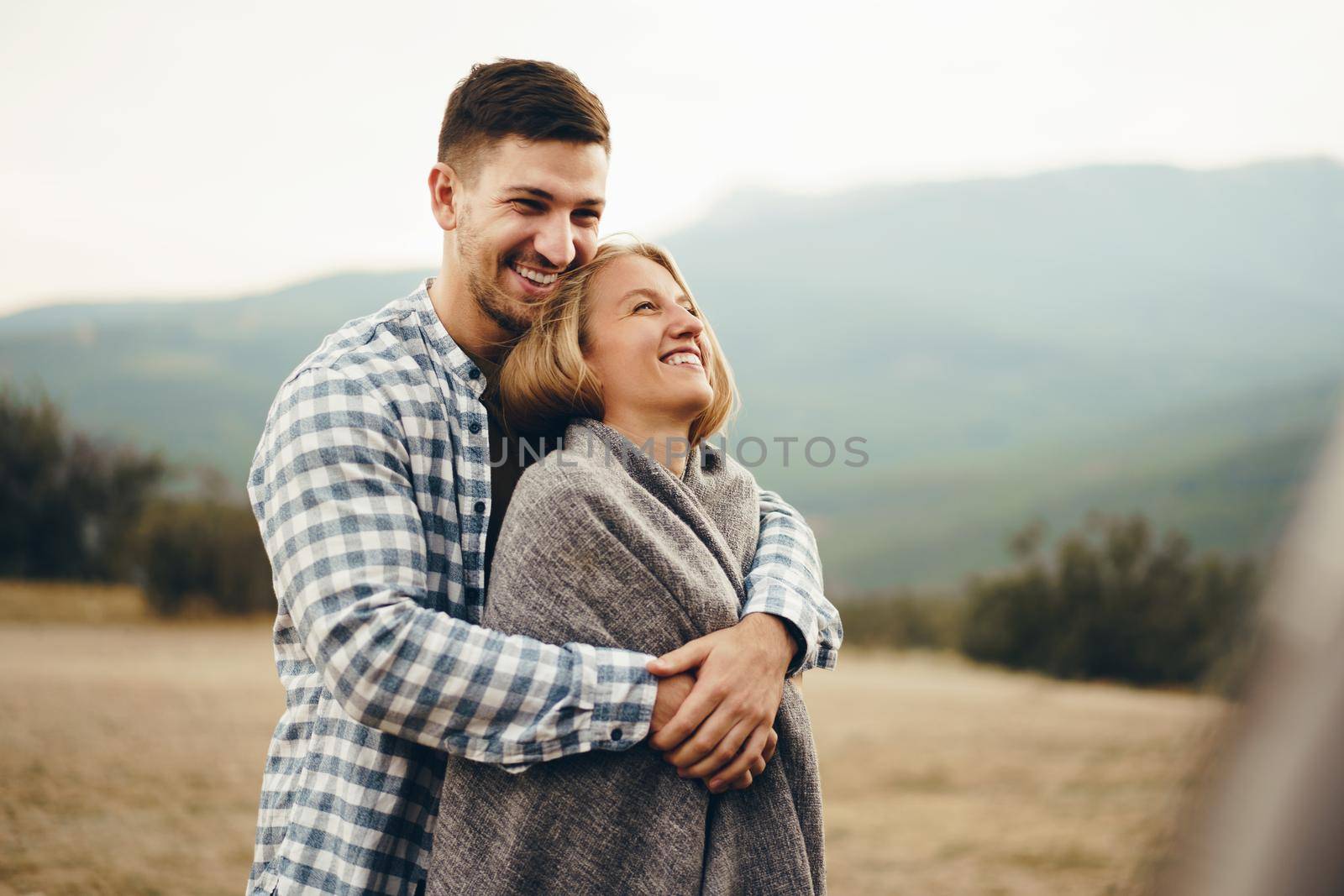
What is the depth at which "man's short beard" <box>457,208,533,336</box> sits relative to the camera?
213 cm

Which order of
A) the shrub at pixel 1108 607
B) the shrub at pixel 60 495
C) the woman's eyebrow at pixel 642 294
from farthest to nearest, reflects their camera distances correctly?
the shrub at pixel 60 495 < the shrub at pixel 1108 607 < the woman's eyebrow at pixel 642 294

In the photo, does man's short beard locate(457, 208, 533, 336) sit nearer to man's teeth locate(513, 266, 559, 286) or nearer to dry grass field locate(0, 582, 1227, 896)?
man's teeth locate(513, 266, 559, 286)

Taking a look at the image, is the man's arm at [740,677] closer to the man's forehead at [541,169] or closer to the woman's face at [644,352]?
the woman's face at [644,352]

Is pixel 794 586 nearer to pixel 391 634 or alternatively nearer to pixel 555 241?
pixel 391 634

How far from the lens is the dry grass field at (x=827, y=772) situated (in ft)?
16.4

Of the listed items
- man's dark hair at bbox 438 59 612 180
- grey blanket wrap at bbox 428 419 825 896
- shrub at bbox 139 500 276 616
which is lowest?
shrub at bbox 139 500 276 616

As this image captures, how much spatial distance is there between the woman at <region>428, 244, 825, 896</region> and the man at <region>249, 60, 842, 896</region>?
66 millimetres

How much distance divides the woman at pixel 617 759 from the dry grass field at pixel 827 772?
285 centimetres

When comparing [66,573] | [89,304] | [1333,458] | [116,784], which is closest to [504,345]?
[1333,458]

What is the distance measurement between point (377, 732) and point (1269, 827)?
155 cm

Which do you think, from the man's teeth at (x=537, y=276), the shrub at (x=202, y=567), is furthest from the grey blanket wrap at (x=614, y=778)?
the shrub at (x=202, y=567)

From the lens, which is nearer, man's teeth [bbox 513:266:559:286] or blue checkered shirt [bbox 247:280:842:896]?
blue checkered shirt [bbox 247:280:842:896]

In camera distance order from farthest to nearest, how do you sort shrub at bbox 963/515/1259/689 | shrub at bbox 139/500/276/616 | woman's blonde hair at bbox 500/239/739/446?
1. shrub at bbox 139/500/276/616
2. shrub at bbox 963/515/1259/689
3. woman's blonde hair at bbox 500/239/739/446

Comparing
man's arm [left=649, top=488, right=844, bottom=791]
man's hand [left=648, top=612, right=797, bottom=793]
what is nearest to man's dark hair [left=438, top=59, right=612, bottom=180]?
man's arm [left=649, top=488, right=844, bottom=791]
